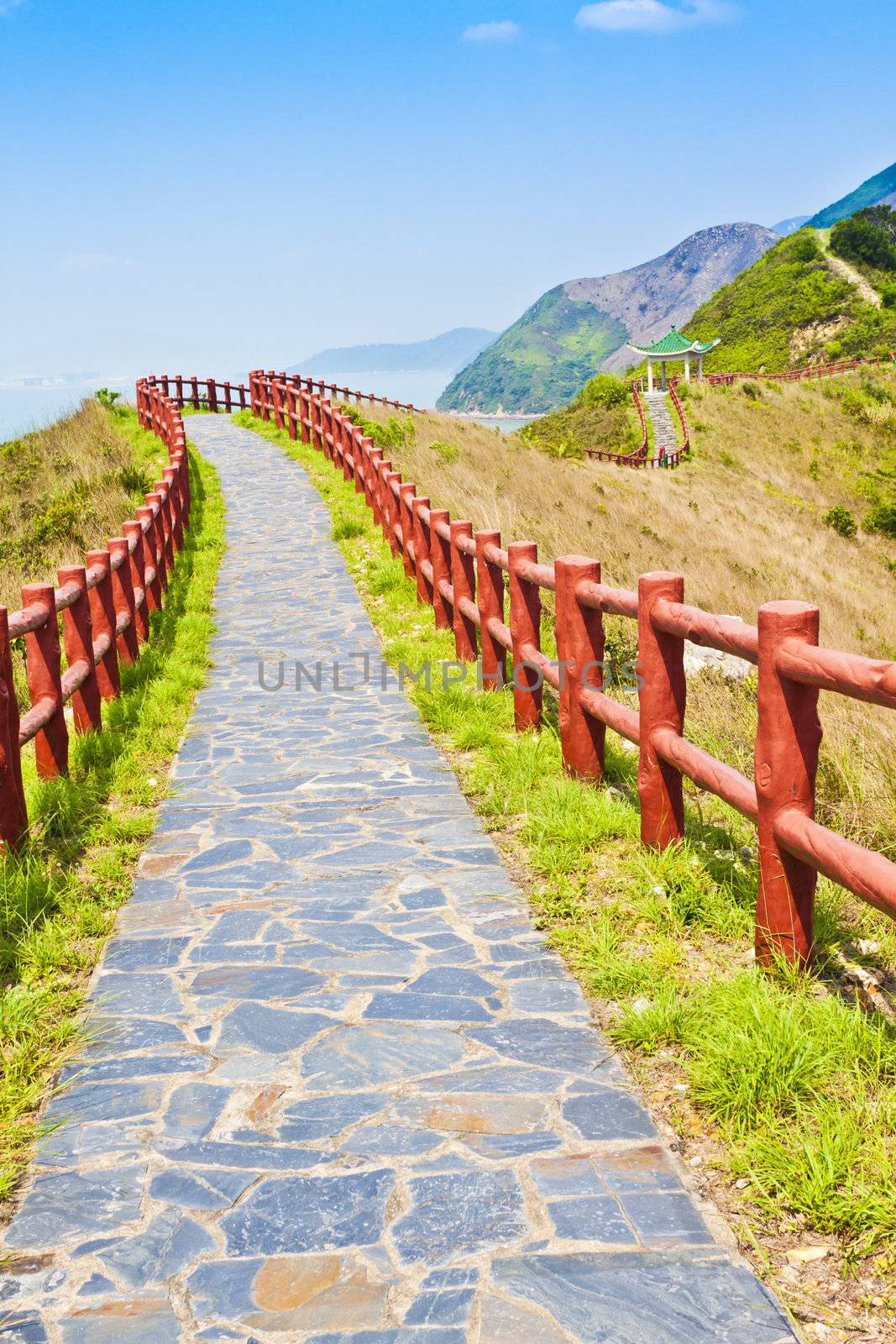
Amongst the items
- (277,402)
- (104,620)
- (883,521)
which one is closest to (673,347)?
(883,521)

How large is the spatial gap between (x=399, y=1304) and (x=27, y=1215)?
1083 mm

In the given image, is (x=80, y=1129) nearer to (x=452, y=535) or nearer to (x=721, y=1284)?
(x=721, y=1284)

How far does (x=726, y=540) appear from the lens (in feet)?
58.8

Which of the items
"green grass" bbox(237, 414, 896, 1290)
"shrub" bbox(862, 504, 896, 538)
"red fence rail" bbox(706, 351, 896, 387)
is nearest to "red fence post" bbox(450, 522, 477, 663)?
"green grass" bbox(237, 414, 896, 1290)

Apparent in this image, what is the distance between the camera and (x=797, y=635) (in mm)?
3572

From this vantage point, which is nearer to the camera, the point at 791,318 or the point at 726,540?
the point at 726,540

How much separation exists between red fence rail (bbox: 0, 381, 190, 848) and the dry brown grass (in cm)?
375

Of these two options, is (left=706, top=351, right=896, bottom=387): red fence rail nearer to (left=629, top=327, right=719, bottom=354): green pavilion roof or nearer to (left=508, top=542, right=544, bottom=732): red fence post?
(left=629, top=327, right=719, bottom=354): green pavilion roof

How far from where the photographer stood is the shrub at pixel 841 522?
27.3 meters

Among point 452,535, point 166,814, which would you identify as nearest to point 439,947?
point 166,814

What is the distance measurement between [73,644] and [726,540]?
504 inches

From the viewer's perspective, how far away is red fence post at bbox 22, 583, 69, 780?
245 inches

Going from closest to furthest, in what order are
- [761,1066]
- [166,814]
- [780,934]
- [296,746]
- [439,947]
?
[761,1066], [780,934], [439,947], [166,814], [296,746]

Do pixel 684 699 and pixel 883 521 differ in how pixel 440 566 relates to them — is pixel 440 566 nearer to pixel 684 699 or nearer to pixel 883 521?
pixel 684 699
